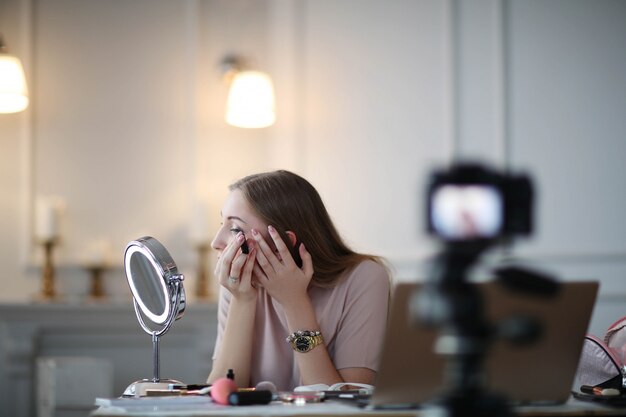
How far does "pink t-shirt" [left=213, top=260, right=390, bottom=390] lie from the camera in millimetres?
1966

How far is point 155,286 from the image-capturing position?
182 centimetres

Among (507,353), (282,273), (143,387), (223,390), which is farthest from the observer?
(282,273)

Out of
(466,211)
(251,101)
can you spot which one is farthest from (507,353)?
(251,101)

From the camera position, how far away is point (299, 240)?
209 cm

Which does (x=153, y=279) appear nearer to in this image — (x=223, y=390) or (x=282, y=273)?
(x=282, y=273)

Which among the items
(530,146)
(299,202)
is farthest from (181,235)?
(299,202)

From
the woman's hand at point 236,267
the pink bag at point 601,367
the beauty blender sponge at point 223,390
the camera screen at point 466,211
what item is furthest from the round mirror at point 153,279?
the camera screen at point 466,211

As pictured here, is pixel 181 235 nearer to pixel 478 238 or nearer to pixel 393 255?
pixel 393 255

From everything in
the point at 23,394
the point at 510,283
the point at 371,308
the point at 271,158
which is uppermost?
the point at 271,158

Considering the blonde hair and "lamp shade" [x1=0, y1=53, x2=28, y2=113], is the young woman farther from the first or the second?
"lamp shade" [x1=0, y1=53, x2=28, y2=113]

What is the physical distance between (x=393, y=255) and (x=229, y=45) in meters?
1.23

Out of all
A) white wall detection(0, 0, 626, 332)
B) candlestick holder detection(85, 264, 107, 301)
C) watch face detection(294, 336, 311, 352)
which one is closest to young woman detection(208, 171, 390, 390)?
watch face detection(294, 336, 311, 352)

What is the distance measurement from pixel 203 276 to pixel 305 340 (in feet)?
6.51

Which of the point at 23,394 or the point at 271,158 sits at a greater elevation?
the point at 271,158
